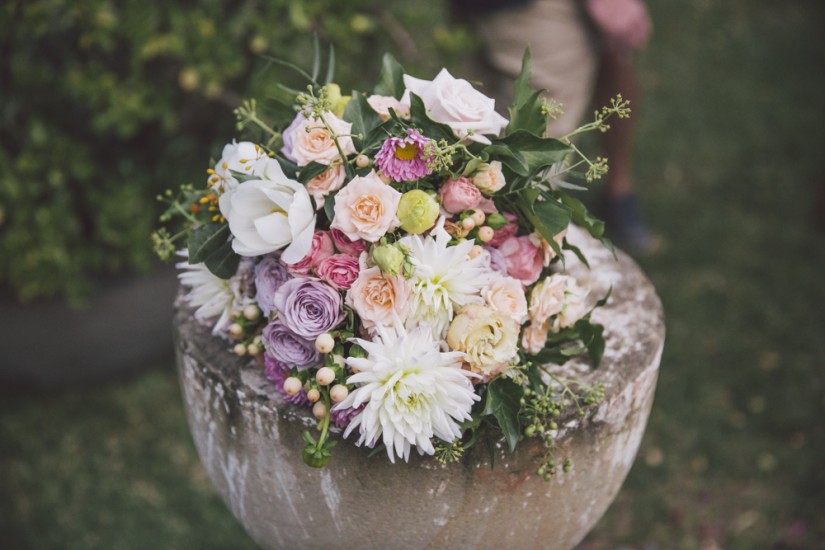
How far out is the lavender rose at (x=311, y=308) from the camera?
1385 millimetres

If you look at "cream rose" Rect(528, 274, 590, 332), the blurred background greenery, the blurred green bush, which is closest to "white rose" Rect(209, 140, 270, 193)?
"cream rose" Rect(528, 274, 590, 332)

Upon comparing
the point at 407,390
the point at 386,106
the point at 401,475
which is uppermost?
the point at 386,106

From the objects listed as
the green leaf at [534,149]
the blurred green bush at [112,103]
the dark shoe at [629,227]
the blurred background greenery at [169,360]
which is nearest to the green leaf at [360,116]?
the green leaf at [534,149]

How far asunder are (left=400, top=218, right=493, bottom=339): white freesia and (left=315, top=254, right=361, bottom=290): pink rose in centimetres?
10

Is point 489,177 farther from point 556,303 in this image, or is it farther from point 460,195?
point 556,303

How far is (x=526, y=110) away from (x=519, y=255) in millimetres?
272

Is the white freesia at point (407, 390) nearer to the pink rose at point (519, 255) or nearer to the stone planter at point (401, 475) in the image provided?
the stone planter at point (401, 475)

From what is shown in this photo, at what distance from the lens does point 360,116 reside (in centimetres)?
150

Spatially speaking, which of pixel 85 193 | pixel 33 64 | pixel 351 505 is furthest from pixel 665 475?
pixel 33 64

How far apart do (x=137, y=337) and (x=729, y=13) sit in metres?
4.95

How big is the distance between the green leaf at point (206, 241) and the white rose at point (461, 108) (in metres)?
0.44

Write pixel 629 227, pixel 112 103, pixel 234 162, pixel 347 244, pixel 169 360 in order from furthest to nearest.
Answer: pixel 629 227
pixel 169 360
pixel 112 103
pixel 234 162
pixel 347 244

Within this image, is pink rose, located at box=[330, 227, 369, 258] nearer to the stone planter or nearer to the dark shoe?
the stone planter

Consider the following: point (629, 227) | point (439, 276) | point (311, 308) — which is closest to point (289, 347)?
point (311, 308)
